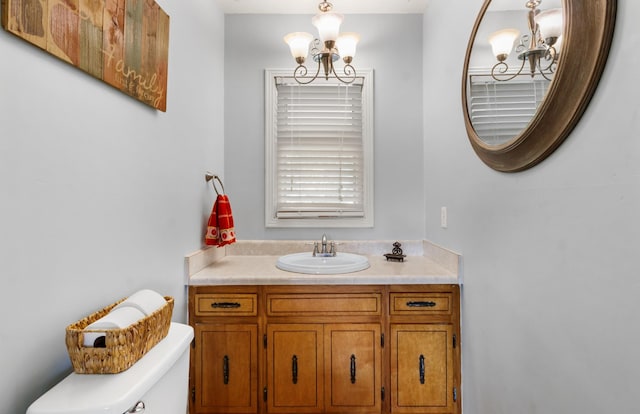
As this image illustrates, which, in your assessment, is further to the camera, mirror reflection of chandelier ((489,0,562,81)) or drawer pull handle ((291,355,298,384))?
drawer pull handle ((291,355,298,384))

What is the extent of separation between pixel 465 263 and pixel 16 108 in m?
1.76

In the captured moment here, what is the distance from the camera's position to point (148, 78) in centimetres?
131

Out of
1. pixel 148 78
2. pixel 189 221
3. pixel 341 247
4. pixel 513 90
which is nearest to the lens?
pixel 513 90

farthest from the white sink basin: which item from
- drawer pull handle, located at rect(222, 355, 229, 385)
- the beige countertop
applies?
drawer pull handle, located at rect(222, 355, 229, 385)

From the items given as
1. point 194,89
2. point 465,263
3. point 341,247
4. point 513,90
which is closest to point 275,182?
point 341,247

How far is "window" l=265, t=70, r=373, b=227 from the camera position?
7.74ft

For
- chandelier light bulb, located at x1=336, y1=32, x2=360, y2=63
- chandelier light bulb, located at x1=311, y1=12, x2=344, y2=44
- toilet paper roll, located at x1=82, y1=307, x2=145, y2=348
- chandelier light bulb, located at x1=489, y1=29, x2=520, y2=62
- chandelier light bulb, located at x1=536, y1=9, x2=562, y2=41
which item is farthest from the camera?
chandelier light bulb, located at x1=336, y1=32, x2=360, y2=63

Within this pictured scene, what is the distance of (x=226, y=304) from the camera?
1765mm

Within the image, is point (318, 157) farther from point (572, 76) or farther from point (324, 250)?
point (572, 76)

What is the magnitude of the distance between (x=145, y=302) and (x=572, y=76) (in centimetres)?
136

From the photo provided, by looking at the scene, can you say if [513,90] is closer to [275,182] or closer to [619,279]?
[619,279]

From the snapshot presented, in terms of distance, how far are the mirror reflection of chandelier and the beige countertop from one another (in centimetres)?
96

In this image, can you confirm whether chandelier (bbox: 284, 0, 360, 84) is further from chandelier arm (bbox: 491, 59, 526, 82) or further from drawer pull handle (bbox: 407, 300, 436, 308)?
drawer pull handle (bbox: 407, 300, 436, 308)

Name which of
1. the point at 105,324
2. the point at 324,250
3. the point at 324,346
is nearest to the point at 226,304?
the point at 324,346
